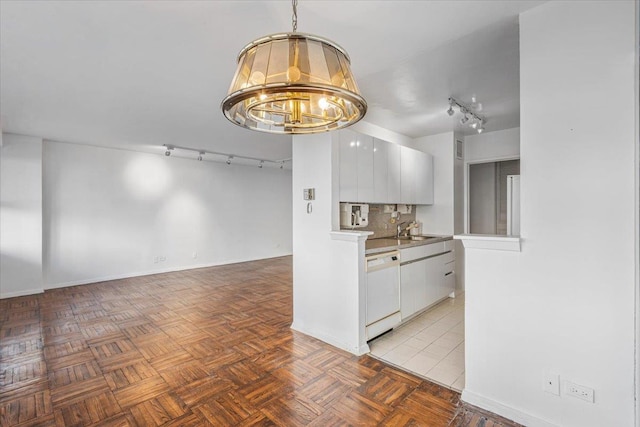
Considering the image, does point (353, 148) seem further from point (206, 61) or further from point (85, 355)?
point (85, 355)

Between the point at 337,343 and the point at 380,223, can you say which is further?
the point at 380,223

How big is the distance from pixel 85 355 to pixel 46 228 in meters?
3.49

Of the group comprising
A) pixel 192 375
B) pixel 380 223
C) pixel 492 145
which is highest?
Result: pixel 492 145

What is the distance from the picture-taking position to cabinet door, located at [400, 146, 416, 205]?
12.8 ft

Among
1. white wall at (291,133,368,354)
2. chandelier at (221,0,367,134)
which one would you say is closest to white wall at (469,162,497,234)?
white wall at (291,133,368,354)

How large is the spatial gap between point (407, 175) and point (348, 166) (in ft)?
4.19

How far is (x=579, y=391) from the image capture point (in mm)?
1583

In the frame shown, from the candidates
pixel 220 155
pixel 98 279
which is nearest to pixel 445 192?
pixel 220 155

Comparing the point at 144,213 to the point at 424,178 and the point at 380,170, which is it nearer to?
the point at 380,170

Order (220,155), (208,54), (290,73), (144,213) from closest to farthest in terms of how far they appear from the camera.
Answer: (290,73) < (208,54) < (144,213) < (220,155)

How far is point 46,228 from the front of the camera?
498 cm

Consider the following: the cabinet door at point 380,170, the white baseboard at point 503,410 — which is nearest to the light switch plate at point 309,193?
the cabinet door at point 380,170

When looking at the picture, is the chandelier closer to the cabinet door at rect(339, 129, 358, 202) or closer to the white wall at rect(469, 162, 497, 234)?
the cabinet door at rect(339, 129, 358, 202)

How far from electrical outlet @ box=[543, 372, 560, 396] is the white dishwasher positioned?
4.56 ft
